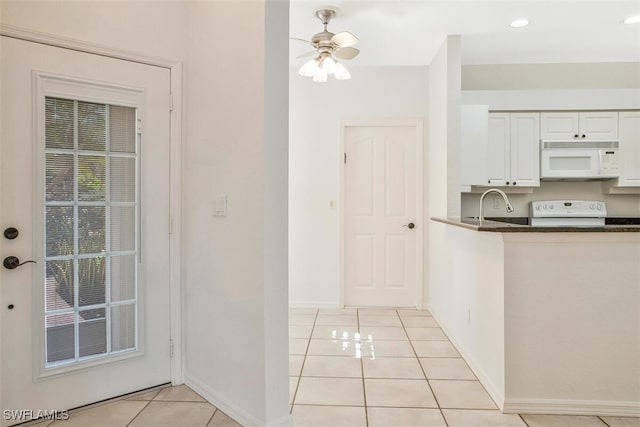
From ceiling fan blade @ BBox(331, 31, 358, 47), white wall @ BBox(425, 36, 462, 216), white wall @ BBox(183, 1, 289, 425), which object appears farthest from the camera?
white wall @ BBox(425, 36, 462, 216)

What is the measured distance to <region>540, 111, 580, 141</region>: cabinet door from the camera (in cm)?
425

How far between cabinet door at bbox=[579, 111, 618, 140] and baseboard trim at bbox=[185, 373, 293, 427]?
4.33m

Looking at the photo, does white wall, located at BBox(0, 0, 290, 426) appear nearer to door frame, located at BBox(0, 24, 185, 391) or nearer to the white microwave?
door frame, located at BBox(0, 24, 185, 391)

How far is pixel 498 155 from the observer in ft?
13.8

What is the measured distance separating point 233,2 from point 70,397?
2370 mm

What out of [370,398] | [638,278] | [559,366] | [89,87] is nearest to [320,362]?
[370,398]

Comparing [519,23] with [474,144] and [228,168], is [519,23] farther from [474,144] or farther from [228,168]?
[228,168]

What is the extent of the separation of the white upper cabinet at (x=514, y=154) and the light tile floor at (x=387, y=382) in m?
1.82

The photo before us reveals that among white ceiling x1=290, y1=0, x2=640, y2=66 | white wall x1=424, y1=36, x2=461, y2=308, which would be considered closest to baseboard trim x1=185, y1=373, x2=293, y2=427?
white wall x1=424, y1=36, x2=461, y2=308

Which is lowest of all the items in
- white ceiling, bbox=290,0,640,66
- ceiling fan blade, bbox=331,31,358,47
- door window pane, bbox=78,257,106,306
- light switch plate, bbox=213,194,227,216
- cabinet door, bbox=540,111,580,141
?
door window pane, bbox=78,257,106,306

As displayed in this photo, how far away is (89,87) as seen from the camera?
2.17m

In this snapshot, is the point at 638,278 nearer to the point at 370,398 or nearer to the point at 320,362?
the point at 370,398

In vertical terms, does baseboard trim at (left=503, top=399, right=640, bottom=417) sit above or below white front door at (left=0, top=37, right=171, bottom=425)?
below

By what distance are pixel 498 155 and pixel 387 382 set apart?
9.45ft
